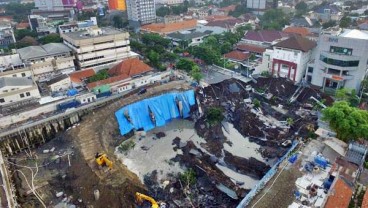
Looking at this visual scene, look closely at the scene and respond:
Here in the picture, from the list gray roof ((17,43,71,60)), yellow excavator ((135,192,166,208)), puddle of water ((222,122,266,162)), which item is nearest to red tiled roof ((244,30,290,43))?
puddle of water ((222,122,266,162))

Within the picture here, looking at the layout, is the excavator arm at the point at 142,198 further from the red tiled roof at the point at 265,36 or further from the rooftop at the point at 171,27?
the rooftop at the point at 171,27

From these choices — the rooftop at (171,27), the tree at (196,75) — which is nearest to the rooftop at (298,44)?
the tree at (196,75)

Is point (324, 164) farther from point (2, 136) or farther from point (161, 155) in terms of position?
point (2, 136)

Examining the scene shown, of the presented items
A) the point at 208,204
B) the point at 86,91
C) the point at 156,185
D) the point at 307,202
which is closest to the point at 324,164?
the point at 307,202

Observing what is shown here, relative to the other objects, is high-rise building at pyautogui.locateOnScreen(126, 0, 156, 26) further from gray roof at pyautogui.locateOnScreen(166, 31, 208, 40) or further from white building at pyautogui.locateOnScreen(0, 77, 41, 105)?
white building at pyautogui.locateOnScreen(0, 77, 41, 105)

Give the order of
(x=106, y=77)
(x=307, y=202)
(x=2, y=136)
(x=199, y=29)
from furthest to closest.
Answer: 1. (x=199, y=29)
2. (x=106, y=77)
3. (x=2, y=136)
4. (x=307, y=202)
